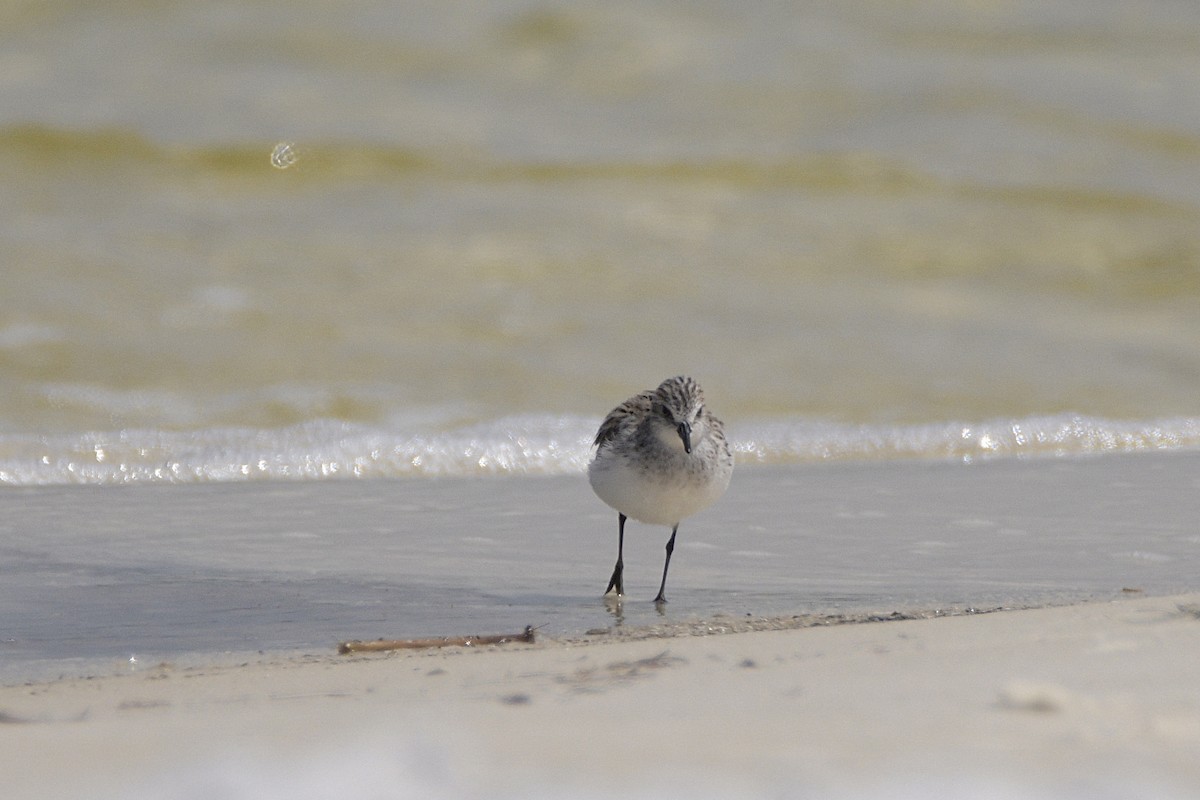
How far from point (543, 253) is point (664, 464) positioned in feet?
22.3

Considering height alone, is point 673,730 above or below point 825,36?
below

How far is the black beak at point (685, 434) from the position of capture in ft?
16.1

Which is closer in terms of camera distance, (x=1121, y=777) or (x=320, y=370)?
(x=1121, y=777)

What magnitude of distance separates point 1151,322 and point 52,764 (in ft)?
34.4

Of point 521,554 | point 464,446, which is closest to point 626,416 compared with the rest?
point 521,554

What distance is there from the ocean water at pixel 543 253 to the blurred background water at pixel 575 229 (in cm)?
4

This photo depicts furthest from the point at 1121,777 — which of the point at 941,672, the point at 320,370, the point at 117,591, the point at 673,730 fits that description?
the point at 320,370

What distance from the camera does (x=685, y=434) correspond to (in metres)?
4.93

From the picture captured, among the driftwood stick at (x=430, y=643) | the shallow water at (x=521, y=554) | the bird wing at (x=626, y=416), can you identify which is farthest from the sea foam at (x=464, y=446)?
the driftwood stick at (x=430, y=643)

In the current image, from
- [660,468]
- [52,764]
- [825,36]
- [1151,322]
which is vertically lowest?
[52,764]

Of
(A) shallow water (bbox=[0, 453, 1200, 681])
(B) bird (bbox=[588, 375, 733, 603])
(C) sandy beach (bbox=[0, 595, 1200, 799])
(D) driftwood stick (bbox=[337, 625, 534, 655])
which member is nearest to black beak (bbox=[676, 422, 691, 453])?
(B) bird (bbox=[588, 375, 733, 603])

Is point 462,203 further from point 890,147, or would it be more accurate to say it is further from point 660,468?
point 660,468

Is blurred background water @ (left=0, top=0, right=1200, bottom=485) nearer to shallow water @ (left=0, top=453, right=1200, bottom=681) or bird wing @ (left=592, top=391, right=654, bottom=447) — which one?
shallow water @ (left=0, top=453, right=1200, bottom=681)

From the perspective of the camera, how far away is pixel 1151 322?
37.0 ft
